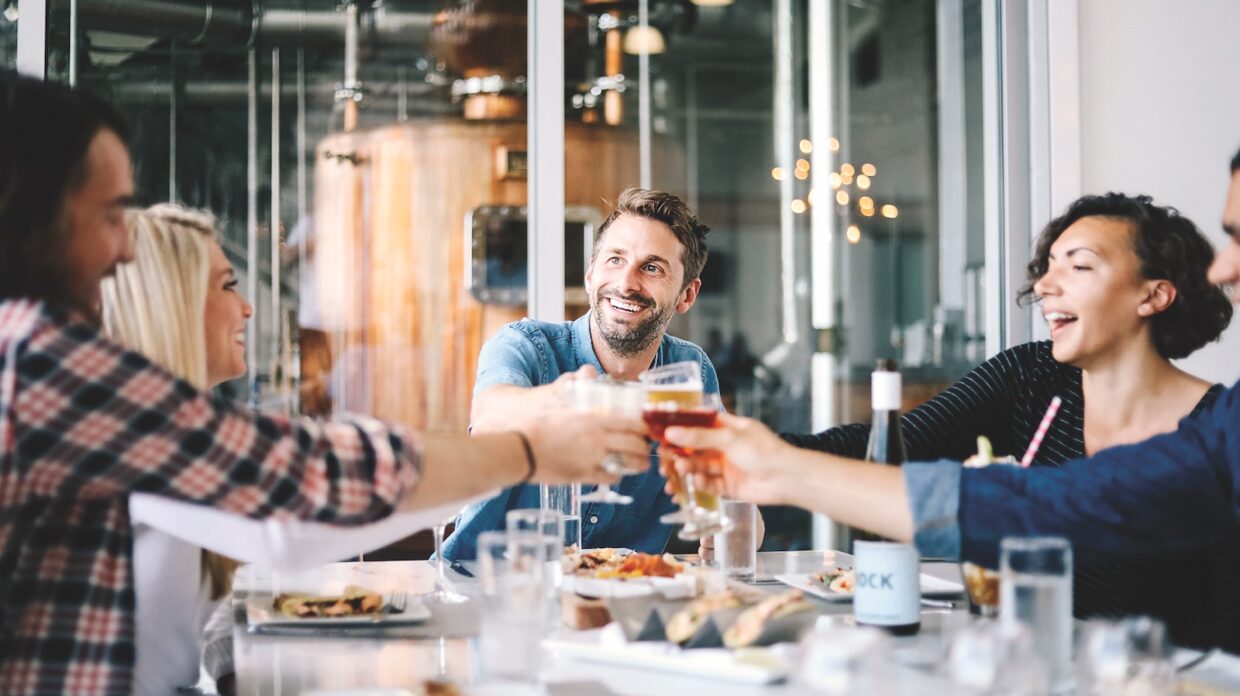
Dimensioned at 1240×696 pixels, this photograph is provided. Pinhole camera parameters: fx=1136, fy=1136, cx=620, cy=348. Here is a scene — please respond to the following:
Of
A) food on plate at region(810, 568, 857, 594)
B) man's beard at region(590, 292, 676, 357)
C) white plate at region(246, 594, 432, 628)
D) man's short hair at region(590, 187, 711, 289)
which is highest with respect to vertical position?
man's short hair at region(590, 187, 711, 289)

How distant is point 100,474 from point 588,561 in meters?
0.90

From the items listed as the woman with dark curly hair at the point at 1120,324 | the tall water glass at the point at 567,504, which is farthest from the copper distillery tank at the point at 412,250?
the woman with dark curly hair at the point at 1120,324

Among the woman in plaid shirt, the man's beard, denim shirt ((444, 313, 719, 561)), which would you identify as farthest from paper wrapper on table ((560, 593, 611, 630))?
the man's beard

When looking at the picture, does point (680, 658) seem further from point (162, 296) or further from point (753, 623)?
point (162, 296)

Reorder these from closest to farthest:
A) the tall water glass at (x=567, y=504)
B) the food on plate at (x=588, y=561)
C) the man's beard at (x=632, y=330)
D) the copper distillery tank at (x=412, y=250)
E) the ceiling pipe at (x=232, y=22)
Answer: the food on plate at (x=588, y=561) < the tall water glass at (x=567, y=504) < the man's beard at (x=632, y=330) < the ceiling pipe at (x=232, y=22) < the copper distillery tank at (x=412, y=250)

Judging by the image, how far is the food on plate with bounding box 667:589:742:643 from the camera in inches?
55.1

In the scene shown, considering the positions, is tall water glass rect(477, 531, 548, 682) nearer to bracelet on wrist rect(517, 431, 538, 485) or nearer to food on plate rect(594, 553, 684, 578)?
bracelet on wrist rect(517, 431, 538, 485)

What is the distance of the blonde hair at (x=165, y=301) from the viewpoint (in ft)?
5.30

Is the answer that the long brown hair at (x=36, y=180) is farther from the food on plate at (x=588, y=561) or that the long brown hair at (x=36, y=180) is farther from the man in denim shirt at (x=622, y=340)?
the man in denim shirt at (x=622, y=340)

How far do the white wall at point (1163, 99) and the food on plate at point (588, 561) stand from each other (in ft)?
7.60

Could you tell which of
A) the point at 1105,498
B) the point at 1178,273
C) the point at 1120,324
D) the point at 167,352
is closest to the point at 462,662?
the point at 167,352

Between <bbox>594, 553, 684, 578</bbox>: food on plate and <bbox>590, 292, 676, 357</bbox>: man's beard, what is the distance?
0.93m

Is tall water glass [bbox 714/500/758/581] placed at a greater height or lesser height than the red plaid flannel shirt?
lesser

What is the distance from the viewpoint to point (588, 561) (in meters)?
1.90
